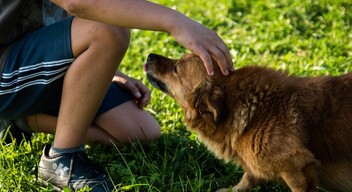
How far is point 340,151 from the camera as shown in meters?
3.41

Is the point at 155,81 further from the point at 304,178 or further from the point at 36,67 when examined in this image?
the point at 304,178

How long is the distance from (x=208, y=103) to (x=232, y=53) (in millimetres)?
2498

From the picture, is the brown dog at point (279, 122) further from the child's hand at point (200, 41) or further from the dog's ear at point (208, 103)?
the child's hand at point (200, 41)

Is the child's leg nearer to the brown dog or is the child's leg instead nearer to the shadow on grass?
the shadow on grass

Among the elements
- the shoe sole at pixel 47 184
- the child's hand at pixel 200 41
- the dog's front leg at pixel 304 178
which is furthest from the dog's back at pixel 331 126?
the shoe sole at pixel 47 184

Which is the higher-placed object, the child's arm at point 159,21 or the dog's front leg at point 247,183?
the child's arm at point 159,21

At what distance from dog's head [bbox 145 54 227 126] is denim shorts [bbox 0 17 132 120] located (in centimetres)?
59

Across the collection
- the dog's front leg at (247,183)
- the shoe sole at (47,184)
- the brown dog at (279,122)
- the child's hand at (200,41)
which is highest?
the child's hand at (200,41)

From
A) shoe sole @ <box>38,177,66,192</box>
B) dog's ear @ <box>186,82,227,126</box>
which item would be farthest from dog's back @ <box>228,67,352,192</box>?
shoe sole @ <box>38,177,66,192</box>

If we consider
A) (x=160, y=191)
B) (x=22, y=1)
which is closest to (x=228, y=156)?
(x=160, y=191)

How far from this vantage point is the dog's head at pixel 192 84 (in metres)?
3.54

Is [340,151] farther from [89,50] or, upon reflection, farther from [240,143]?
[89,50]

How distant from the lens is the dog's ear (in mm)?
3516

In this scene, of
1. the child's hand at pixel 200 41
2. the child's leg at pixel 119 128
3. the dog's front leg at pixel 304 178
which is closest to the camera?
the child's hand at pixel 200 41
